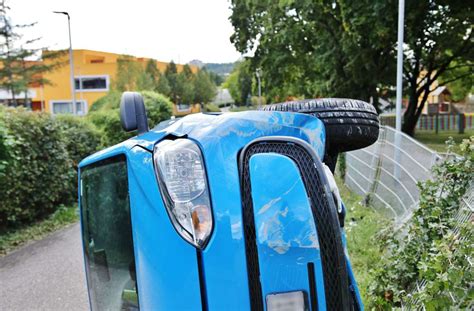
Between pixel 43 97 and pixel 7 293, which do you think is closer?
pixel 7 293

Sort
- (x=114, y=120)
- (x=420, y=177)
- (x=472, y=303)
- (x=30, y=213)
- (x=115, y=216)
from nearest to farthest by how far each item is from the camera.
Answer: (x=472, y=303), (x=115, y=216), (x=420, y=177), (x=30, y=213), (x=114, y=120)

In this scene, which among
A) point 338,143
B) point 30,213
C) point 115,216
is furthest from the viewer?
point 30,213

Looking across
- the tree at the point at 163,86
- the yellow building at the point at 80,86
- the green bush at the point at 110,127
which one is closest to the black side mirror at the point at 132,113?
the green bush at the point at 110,127

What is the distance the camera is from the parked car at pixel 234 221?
162cm

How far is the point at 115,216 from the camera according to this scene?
2.18 meters

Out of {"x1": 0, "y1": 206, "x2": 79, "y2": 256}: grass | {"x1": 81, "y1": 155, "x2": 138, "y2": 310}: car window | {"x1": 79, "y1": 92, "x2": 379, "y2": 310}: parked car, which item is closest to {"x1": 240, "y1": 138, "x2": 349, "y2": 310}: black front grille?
{"x1": 79, "y1": 92, "x2": 379, "y2": 310}: parked car

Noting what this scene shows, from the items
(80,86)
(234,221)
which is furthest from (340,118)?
(80,86)

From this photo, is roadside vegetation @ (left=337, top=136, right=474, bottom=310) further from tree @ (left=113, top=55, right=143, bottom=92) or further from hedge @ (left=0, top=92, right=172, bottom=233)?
tree @ (left=113, top=55, right=143, bottom=92)

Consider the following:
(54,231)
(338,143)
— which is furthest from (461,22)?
(338,143)

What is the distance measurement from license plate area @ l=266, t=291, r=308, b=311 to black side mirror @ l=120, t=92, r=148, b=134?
3.81 feet

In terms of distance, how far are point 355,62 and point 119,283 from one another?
17964 millimetres

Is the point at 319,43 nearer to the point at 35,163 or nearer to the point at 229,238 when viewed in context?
the point at 35,163

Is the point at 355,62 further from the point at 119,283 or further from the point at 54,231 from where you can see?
the point at 119,283

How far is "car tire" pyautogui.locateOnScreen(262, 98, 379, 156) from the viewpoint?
Result: 7.86 ft
